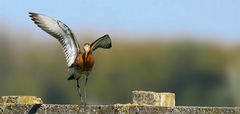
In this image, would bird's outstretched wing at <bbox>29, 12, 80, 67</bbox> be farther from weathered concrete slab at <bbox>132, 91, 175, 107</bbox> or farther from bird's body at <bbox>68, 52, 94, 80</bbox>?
weathered concrete slab at <bbox>132, 91, 175, 107</bbox>

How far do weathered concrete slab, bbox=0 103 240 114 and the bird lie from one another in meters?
2.68

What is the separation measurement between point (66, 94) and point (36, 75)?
11.8m

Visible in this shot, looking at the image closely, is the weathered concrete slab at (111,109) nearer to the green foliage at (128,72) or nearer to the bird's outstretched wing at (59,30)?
the bird's outstretched wing at (59,30)

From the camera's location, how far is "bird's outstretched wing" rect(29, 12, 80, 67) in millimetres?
18172

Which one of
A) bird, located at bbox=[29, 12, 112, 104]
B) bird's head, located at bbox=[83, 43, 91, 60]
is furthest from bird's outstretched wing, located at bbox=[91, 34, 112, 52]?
bird's head, located at bbox=[83, 43, 91, 60]

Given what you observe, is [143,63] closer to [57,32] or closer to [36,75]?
[36,75]

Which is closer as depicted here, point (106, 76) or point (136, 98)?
point (136, 98)

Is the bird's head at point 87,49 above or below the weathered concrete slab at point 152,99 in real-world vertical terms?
above

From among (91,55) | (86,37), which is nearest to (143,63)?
(86,37)

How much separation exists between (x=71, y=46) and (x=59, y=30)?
0.29 metres

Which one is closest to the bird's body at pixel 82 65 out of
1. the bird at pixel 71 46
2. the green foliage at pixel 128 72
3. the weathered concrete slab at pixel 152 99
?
the bird at pixel 71 46

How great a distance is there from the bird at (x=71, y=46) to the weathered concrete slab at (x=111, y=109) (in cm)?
268

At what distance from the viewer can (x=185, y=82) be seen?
8656 cm

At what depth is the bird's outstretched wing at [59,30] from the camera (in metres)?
18.2
